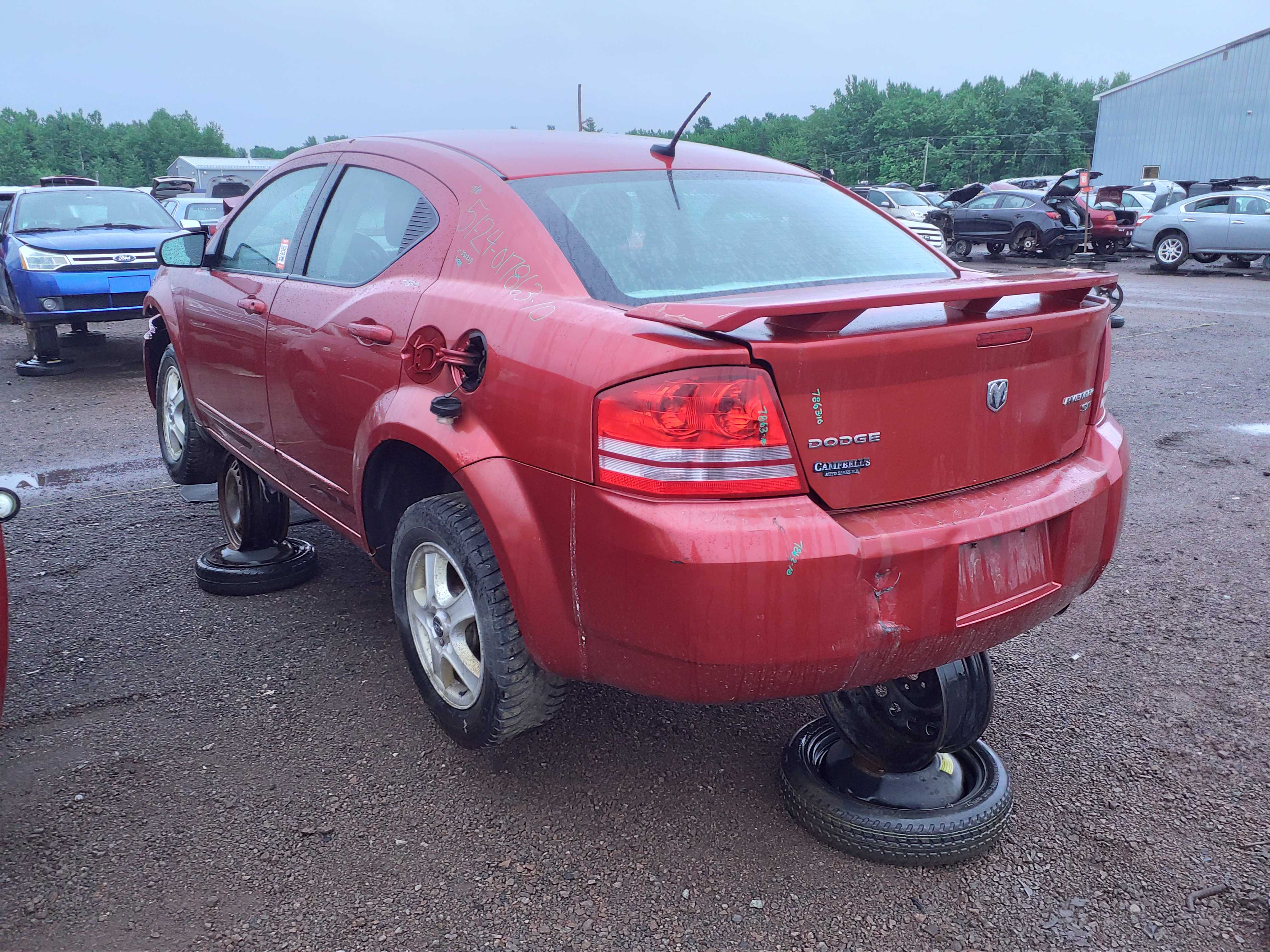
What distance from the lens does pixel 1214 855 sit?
237cm

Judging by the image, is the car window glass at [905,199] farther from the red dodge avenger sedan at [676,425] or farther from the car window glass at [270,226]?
the red dodge avenger sedan at [676,425]

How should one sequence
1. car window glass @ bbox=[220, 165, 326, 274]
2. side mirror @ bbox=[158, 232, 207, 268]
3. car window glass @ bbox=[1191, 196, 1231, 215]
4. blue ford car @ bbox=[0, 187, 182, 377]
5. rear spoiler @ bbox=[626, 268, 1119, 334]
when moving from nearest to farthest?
rear spoiler @ bbox=[626, 268, 1119, 334]
car window glass @ bbox=[220, 165, 326, 274]
side mirror @ bbox=[158, 232, 207, 268]
blue ford car @ bbox=[0, 187, 182, 377]
car window glass @ bbox=[1191, 196, 1231, 215]

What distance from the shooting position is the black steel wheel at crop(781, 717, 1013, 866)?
7.75 ft

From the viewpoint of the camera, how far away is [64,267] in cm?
923

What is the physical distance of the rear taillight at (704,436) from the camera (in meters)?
1.96

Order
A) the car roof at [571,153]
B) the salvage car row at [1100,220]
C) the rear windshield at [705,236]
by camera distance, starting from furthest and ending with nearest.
Answer: 1. the salvage car row at [1100,220]
2. the car roof at [571,153]
3. the rear windshield at [705,236]

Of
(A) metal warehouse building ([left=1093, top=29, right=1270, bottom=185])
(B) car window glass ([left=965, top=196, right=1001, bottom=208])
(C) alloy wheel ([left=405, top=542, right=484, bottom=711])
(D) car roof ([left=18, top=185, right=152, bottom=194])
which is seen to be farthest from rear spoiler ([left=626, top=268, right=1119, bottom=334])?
(A) metal warehouse building ([left=1093, top=29, right=1270, bottom=185])

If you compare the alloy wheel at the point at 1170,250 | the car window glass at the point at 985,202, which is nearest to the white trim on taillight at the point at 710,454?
the alloy wheel at the point at 1170,250

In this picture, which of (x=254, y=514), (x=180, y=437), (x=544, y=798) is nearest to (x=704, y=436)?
(x=544, y=798)

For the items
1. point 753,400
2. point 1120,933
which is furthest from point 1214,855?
point 753,400

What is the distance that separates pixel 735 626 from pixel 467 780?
1.14 m

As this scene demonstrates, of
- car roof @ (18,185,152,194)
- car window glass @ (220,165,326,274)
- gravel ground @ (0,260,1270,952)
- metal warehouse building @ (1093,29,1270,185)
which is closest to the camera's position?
gravel ground @ (0,260,1270,952)

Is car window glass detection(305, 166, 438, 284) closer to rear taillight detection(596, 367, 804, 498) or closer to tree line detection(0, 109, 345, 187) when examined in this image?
rear taillight detection(596, 367, 804, 498)

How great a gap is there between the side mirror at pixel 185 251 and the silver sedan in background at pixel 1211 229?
782 inches
